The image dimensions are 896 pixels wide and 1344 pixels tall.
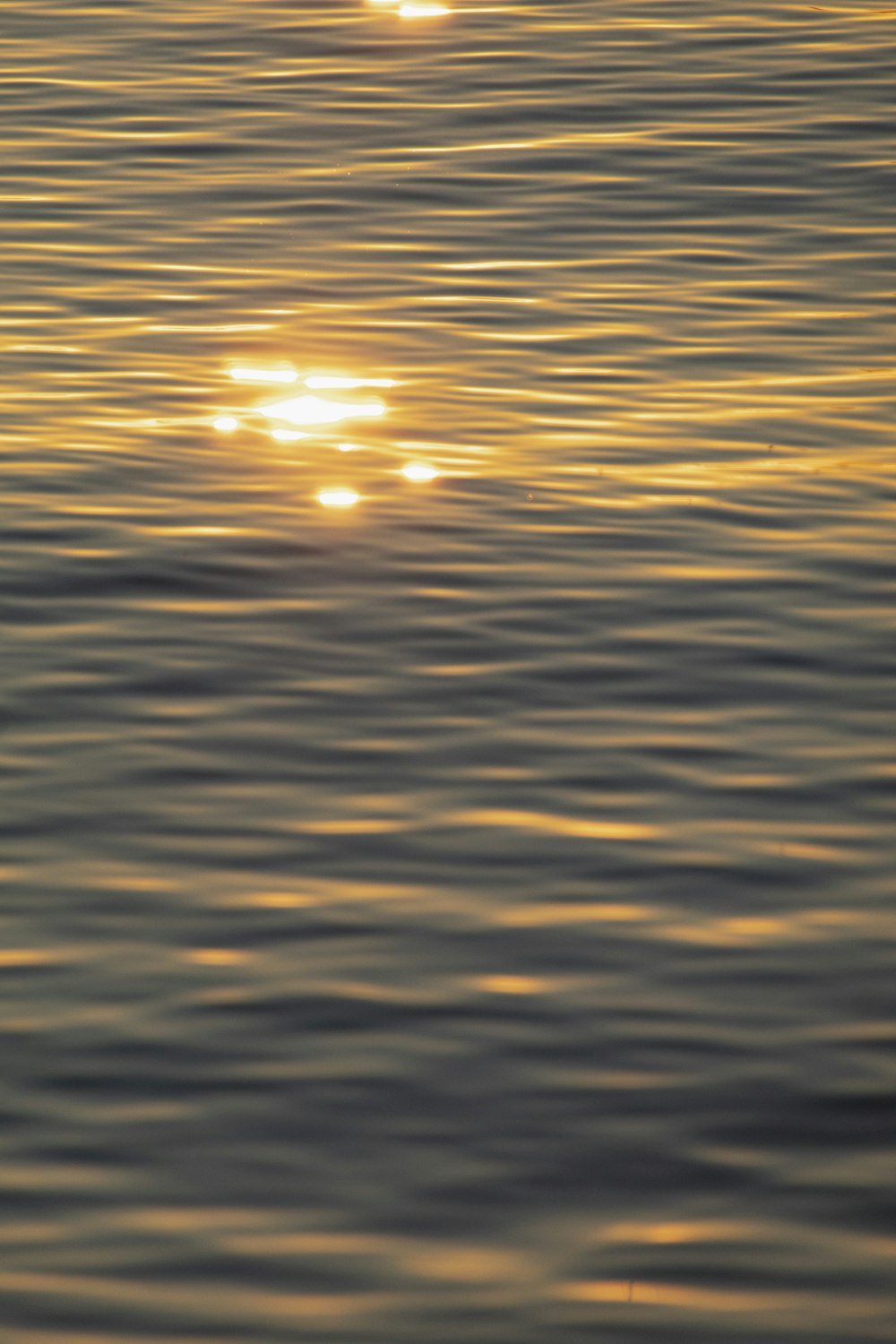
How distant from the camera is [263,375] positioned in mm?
9273

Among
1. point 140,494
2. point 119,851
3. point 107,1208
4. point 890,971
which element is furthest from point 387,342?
point 107,1208

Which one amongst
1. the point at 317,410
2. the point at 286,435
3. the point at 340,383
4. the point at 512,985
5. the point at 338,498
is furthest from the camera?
the point at 340,383

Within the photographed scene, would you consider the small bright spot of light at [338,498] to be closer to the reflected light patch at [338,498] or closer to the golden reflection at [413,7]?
the reflected light patch at [338,498]

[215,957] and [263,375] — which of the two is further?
[263,375]

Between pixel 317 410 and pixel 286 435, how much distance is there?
0.73ft

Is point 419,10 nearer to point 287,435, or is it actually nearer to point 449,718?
point 287,435

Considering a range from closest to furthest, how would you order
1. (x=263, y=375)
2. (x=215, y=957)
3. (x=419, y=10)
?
(x=215, y=957) < (x=263, y=375) < (x=419, y=10)

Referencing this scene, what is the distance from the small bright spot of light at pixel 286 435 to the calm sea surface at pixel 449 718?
0.04m

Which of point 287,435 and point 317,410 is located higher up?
point 317,410

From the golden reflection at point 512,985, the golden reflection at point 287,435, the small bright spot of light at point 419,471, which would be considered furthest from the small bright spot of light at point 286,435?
the golden reflection at point 512,985

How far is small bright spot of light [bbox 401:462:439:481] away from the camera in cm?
841

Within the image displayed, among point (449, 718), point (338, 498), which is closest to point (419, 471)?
point (338, 498)

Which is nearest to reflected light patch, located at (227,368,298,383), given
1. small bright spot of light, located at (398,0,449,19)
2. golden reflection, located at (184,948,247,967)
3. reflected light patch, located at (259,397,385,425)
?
reflected light patch, located at (259,397,385,425)

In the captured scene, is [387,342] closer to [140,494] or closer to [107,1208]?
[140,494]
